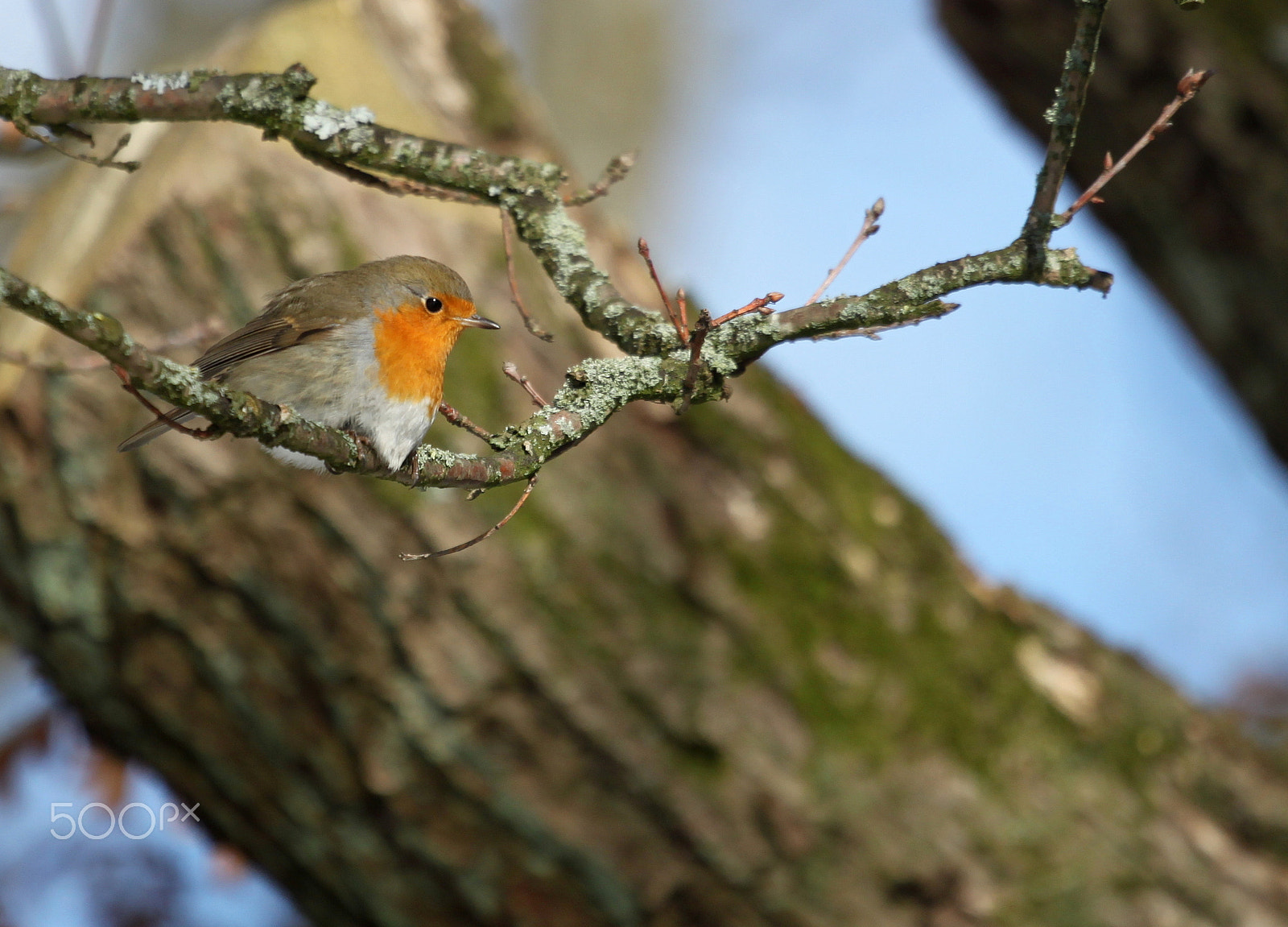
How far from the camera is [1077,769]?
3.85 m

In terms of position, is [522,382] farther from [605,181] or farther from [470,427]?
[605,181]

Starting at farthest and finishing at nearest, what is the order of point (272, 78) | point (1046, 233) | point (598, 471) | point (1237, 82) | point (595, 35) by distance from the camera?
point (595, 35) → point (1237, 82) → point (598, 471) → point (272, 78) → point (1046, 233)

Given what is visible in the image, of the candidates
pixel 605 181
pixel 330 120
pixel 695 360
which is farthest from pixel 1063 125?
pixel 330 120

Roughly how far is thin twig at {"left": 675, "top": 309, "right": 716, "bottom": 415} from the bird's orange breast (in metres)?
0.82

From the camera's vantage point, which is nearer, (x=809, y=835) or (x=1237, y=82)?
(x=809, y=835)

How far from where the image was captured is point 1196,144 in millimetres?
4195

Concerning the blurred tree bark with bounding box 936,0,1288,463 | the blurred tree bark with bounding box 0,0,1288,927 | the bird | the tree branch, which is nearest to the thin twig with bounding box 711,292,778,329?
the tree branch

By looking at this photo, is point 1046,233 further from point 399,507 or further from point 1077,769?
point 1077,769

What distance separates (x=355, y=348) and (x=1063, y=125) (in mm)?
1604

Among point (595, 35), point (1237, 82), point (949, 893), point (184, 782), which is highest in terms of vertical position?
point (595, 35)

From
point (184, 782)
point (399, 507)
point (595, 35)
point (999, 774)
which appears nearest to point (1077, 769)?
point (999, 774)

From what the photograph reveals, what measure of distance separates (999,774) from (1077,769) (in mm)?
294

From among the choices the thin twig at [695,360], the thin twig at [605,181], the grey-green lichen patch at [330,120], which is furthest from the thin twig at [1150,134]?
the grey-green lichen patch at [330,120]

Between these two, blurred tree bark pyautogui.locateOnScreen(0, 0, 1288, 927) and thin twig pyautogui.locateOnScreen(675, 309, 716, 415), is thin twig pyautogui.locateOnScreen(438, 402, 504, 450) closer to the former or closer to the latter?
thin twig pyautogui.locateOnScreen(675, 309, 716, 415)
